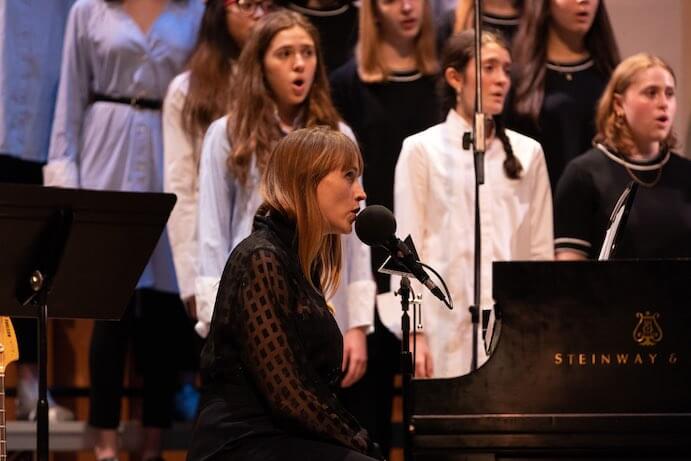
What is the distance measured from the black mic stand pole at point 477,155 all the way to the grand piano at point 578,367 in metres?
0.99

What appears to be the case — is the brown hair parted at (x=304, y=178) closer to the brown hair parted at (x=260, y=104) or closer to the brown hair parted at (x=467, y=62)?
the brown hair parted at (x=260, y=104)

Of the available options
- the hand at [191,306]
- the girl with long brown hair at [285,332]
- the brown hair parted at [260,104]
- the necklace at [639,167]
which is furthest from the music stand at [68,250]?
the necklace at [639,167]

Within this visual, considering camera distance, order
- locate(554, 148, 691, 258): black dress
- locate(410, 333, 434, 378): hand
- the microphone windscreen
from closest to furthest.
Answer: the microphone windscreen < locate(410, 333, 434, 378): hand < locate(554, 148, 691, 258): black dress

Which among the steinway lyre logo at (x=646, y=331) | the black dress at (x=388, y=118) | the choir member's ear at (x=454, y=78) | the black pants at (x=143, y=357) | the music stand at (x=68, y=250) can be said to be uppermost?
the choir member's ear at (x=454, y=78)

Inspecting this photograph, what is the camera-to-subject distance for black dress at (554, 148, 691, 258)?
477 cm

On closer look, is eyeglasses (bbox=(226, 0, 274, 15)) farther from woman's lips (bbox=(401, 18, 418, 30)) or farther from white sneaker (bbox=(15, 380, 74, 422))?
white sneaker (bbox=(15, 380, 74, 422))

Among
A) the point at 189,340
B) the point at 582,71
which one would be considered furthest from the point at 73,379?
the point at 582,71

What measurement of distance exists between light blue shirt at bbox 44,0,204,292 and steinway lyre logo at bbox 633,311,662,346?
2.38m

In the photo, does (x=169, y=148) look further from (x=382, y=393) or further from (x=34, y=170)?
(x=382, y=393)

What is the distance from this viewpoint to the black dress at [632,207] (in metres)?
4.77

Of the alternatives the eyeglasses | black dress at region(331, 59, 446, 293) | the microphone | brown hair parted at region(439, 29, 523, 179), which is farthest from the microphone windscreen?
the eyeglasses

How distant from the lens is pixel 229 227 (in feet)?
15.6

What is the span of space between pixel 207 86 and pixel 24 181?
37.2 inches

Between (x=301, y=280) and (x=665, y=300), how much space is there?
0.96 meters
